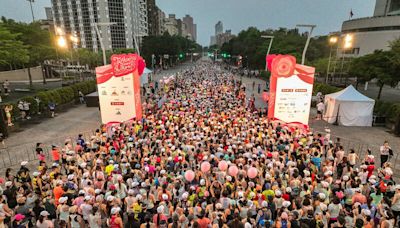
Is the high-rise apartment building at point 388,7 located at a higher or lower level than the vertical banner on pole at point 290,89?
higher

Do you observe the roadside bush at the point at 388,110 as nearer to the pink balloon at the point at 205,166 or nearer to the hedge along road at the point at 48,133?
the pink balloon at the point at 205,166

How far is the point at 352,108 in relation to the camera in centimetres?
1927

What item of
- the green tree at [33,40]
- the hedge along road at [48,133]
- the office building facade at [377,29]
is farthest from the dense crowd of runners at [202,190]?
the office building facade at [377,29]

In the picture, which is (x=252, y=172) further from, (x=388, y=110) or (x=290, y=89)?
(x=388, y=110)

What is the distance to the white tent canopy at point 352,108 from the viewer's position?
19.2 m

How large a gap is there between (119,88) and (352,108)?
16688 mm

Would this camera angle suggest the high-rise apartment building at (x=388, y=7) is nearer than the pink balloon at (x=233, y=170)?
No

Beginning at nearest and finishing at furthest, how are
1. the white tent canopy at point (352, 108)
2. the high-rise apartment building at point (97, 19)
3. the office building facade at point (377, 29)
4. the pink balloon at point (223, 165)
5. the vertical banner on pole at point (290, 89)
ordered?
the pink balloon at point (223, 165) → the vertical banner on pole at point (290, 89) → the white tent canopy at point (352, 108) → the office building facade at point (377, 29) → the high-rise apartment building at point (97, 19)

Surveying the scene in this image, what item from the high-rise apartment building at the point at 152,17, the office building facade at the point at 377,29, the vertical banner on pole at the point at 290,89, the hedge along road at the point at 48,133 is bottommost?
the hedge along road at the point at 48,133

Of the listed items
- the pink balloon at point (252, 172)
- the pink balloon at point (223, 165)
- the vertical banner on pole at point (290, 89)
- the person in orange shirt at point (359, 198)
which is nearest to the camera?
the person in orange shirt at point (359, 198)

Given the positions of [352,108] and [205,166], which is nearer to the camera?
[205,166]

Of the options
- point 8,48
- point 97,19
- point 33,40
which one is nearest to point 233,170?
point 8,48

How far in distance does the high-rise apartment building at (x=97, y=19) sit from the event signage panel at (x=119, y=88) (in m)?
81.1

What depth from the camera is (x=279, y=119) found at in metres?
15.1
